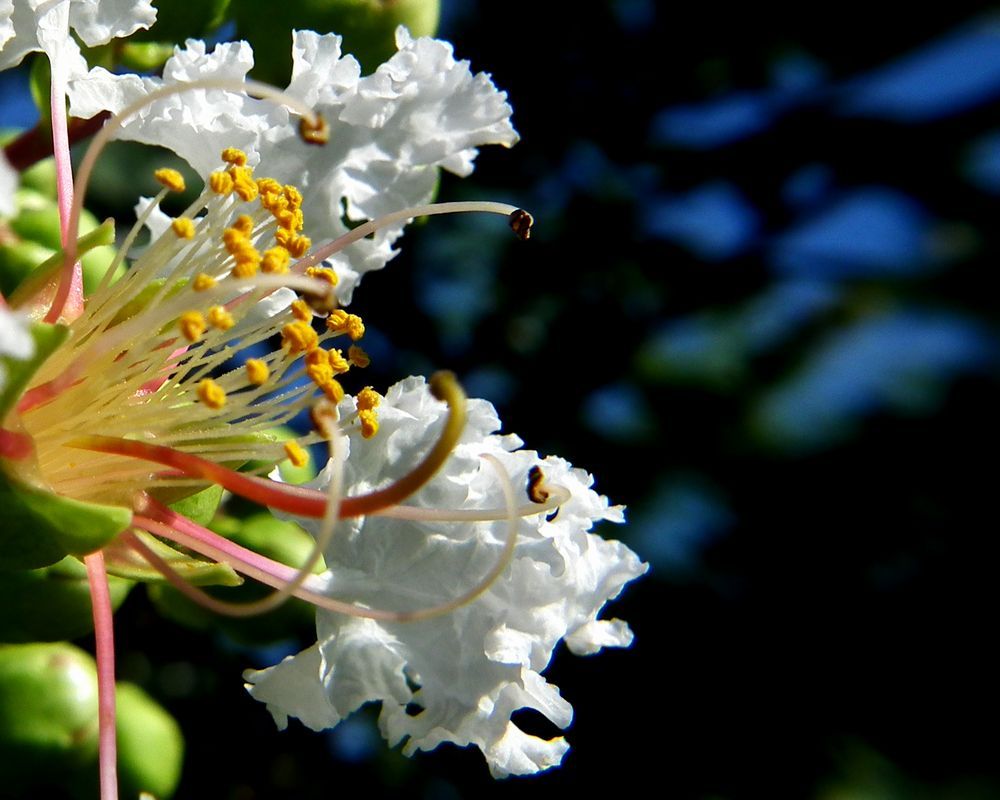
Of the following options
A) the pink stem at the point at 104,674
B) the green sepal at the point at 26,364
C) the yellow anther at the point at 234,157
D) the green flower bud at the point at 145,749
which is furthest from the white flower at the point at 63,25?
the green flower bud at the point at 145,749

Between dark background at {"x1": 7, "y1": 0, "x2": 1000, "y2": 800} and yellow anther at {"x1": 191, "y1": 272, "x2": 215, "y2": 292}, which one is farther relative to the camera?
dark background at {"x1": 7, "y1": 0, "x2": 1000, "y2": 800}

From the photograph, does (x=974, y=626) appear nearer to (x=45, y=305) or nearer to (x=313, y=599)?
(x=313, y=599)

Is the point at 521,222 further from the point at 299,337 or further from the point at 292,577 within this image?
the point at 292,577

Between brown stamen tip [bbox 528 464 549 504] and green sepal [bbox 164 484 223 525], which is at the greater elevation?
brown stamen tip [bbox 528 464 549 504]

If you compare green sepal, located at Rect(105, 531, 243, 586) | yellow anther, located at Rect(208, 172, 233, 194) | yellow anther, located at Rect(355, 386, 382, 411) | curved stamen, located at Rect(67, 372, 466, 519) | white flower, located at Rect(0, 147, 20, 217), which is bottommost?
green sepal, located at Rect(105, 531, 243, 586)

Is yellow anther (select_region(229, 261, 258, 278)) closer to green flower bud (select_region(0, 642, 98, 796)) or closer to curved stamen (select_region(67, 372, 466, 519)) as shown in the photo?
curved stamen (select_region(67, 372, 466, 519))

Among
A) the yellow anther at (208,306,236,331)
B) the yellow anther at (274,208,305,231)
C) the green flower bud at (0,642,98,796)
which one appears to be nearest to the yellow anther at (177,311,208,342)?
the yellow anther at (208,306,236,331)
